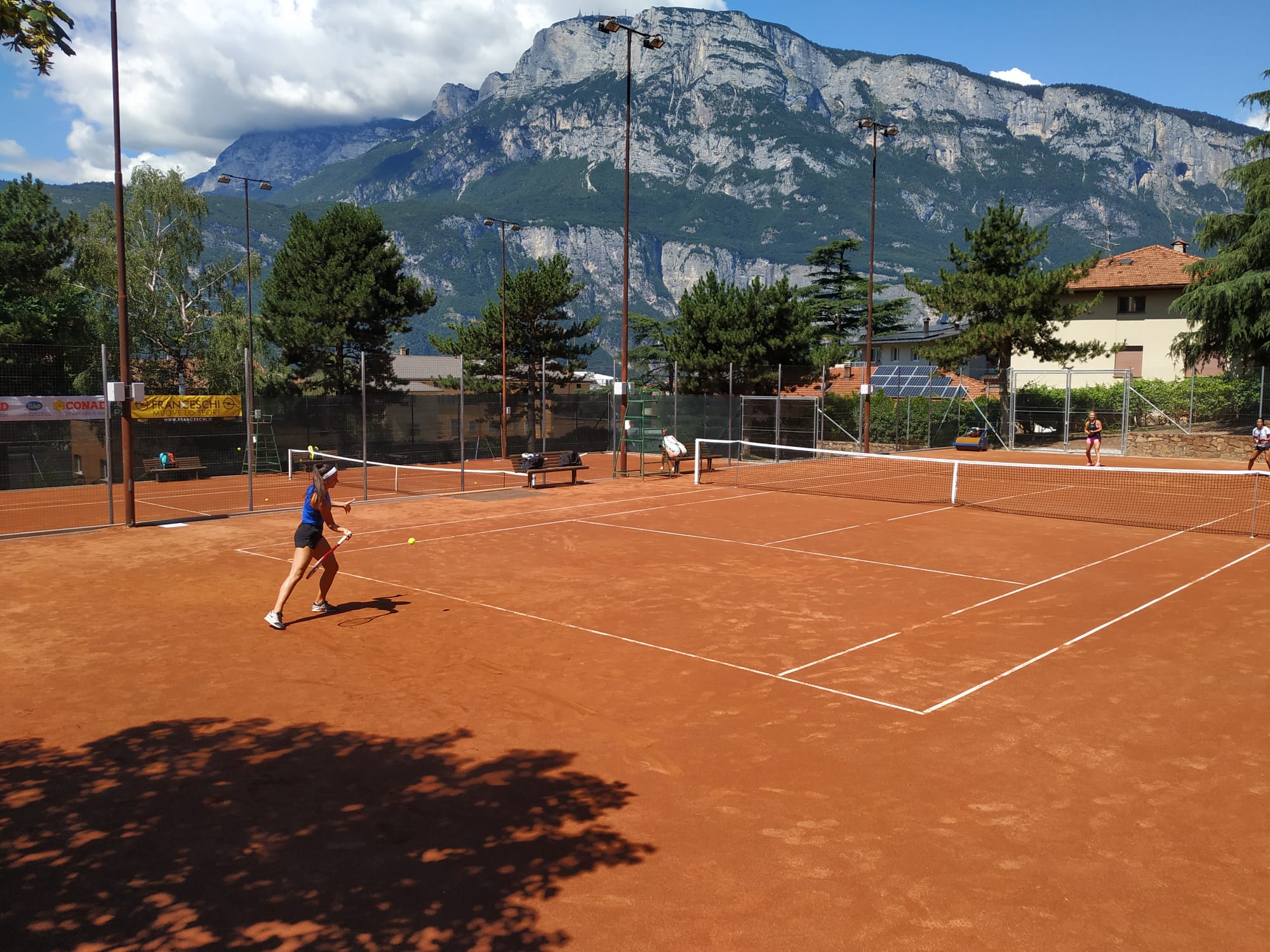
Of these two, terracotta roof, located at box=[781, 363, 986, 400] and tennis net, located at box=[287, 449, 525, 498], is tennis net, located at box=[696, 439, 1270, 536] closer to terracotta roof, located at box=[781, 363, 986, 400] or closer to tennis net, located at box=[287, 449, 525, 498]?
tennis net, located at box=[287, 449, 525, 498]

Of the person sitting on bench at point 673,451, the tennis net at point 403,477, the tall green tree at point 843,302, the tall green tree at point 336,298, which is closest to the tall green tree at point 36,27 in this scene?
the tennis net at point 403,477

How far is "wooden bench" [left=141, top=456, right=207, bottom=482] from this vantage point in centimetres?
2616

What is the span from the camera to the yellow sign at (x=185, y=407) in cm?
2811

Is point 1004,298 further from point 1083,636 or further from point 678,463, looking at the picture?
point 1083,636

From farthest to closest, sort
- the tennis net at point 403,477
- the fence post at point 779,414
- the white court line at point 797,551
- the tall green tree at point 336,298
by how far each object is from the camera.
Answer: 1. the tall green tree at point 336,298
2. the fence post at point 779,414
3. the tennis net at point 403,477
4. the white court line at point 797,551

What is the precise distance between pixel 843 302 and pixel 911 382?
709cm

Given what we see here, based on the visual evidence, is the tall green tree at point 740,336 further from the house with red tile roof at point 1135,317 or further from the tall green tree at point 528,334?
the house with red tile roof at point 1135,317

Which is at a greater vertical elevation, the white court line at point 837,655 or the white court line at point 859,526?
the white court line at point 859,526

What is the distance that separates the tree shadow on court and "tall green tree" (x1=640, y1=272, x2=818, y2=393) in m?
30.1

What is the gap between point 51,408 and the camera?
78.4 feet

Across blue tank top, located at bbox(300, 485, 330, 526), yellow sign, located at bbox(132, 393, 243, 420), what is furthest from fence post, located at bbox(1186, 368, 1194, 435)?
blue tank top, located at bbox(300, 485, 330, 526)

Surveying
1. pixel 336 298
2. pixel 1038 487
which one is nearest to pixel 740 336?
pixel 1038 487

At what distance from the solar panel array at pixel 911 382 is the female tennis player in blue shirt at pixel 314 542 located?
43.1 metres

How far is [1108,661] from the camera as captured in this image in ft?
27.7
